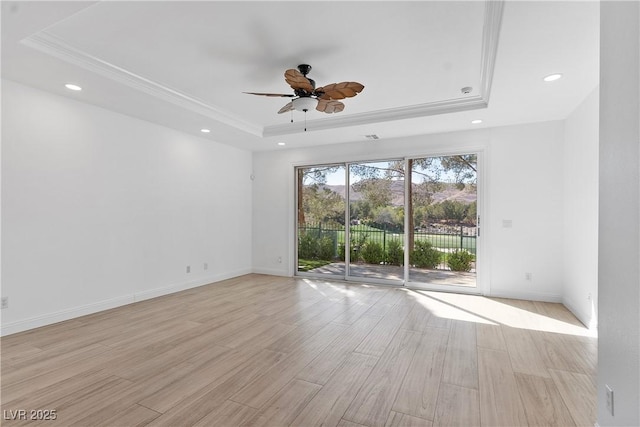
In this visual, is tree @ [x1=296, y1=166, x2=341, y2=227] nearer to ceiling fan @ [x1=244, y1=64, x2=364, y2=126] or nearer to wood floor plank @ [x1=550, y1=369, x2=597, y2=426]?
ceiling fan @ [x1=244, y1=64, x2=364, y2=126]

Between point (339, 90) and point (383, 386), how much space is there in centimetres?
254

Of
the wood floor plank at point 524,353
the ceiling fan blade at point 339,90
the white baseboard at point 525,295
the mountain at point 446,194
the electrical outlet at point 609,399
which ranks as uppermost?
the ceiling fan blade at point 339,90

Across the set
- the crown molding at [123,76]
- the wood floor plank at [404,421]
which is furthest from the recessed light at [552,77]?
the crown molding at [123,76]

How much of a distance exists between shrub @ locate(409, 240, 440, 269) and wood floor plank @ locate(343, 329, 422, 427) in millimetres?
2385

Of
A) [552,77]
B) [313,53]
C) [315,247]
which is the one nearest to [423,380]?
[313,53]

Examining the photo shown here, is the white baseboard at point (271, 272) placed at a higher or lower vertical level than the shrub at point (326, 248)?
lower

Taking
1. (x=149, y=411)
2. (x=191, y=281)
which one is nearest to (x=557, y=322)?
(x=149, y=411)

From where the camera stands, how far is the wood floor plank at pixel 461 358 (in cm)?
234

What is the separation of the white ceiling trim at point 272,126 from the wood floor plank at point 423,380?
2.65 meters

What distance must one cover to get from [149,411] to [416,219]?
14.7ft

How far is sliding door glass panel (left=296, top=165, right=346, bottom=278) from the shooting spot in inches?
237

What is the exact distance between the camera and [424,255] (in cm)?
528

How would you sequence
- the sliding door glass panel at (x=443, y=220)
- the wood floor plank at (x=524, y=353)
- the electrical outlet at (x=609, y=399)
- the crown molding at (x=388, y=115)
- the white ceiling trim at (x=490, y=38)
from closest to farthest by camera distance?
1. the electrical outlet at (x=609, y=399)
2. the white ceiling trim at (x=490, y=38)
3. the wood floor plank at (x=524, y=353)
4. the crown molding at (x=388, y=115)
5. the sliding door glass panel at (x=443, y=220)

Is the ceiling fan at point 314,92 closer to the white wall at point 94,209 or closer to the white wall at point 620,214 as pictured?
the white wall at point 620,214
